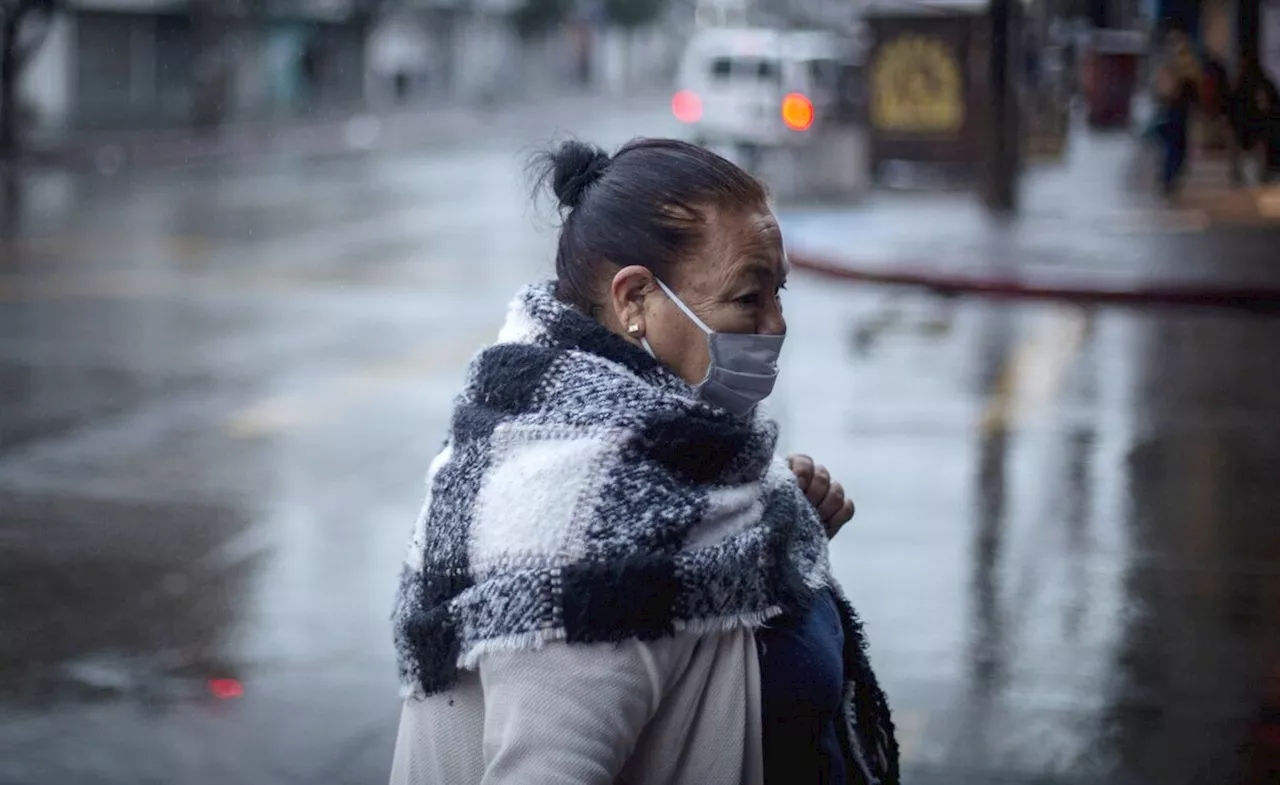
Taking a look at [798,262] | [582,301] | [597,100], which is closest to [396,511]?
[582,301]

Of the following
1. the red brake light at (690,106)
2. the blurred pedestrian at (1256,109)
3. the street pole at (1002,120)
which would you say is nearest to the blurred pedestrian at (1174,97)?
the street pole at (1002,120)

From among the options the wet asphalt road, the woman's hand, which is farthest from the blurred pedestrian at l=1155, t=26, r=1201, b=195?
the woman's hand

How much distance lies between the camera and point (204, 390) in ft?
35.8

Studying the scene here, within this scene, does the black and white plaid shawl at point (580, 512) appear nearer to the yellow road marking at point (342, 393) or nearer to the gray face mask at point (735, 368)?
the gray face mask at point (735, 368)

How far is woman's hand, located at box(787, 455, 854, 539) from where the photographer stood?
101 inches

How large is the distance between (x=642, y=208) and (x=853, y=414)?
810 centimetres

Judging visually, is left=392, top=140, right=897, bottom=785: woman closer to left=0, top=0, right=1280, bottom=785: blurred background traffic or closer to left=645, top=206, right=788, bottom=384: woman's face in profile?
left=645, top=206, right=788, bottom=384: woman's face in profile

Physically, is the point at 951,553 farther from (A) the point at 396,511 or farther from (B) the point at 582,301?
(B) the point at 582,301

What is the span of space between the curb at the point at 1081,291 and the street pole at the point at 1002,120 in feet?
16.6

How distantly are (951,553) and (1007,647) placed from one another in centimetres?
120

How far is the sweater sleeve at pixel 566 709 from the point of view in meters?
1.93

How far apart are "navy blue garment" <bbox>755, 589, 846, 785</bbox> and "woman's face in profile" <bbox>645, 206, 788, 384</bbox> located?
1.06 feet

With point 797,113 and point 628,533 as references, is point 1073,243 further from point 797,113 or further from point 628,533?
point 628,533

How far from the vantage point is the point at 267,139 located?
1646 inches
